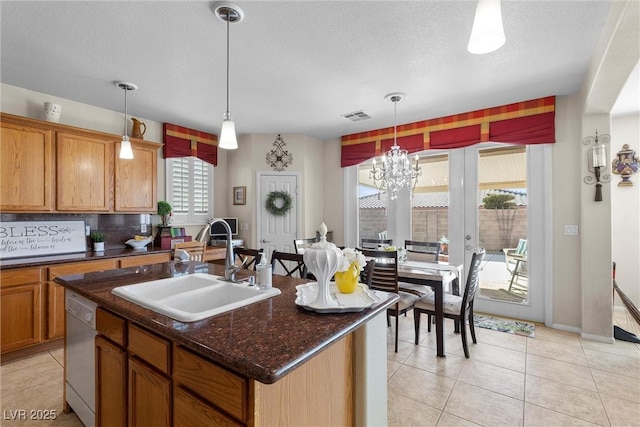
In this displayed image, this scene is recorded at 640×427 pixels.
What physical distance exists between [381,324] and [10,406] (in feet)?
8.58

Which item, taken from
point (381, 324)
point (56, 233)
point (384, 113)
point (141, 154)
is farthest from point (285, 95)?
point (56, 233)

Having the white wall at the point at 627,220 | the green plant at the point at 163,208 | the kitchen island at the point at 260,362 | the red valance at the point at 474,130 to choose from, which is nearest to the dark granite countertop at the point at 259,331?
the kitchen island at the point at 260,362

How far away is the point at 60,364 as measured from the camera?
2615mm

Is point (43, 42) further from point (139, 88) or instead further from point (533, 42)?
point (533, 42)

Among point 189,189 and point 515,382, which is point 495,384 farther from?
point 189,189

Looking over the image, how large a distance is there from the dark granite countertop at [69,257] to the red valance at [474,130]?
132 inches

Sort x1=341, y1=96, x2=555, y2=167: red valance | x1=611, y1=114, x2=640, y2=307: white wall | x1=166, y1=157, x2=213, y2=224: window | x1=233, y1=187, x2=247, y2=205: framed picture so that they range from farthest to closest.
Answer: x1=233, y1=187, x2=247, y2=205: framed picture
x1=166, y1=157, x2=213, y2=224: window
x1=611, y1=114, x2=640, y2=307: white wall
x1=341, y1=96, x2=555, y2=167: red valance

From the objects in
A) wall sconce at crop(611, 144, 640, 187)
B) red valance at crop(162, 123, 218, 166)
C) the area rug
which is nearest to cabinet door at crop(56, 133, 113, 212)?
red valance at crop(162, 123, 218, 166)

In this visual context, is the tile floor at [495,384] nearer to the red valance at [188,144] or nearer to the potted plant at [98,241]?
the potted plant at [98,241]

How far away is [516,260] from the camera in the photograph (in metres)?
3.69

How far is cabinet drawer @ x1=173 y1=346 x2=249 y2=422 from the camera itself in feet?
3.05

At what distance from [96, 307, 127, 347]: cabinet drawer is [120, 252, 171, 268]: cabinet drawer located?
1764 mm

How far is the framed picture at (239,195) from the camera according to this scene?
4.88 metres

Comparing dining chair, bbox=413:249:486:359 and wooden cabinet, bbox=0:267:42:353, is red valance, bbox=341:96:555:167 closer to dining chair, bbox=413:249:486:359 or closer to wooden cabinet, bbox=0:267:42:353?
dining chair, bbox=413:249:486:359
